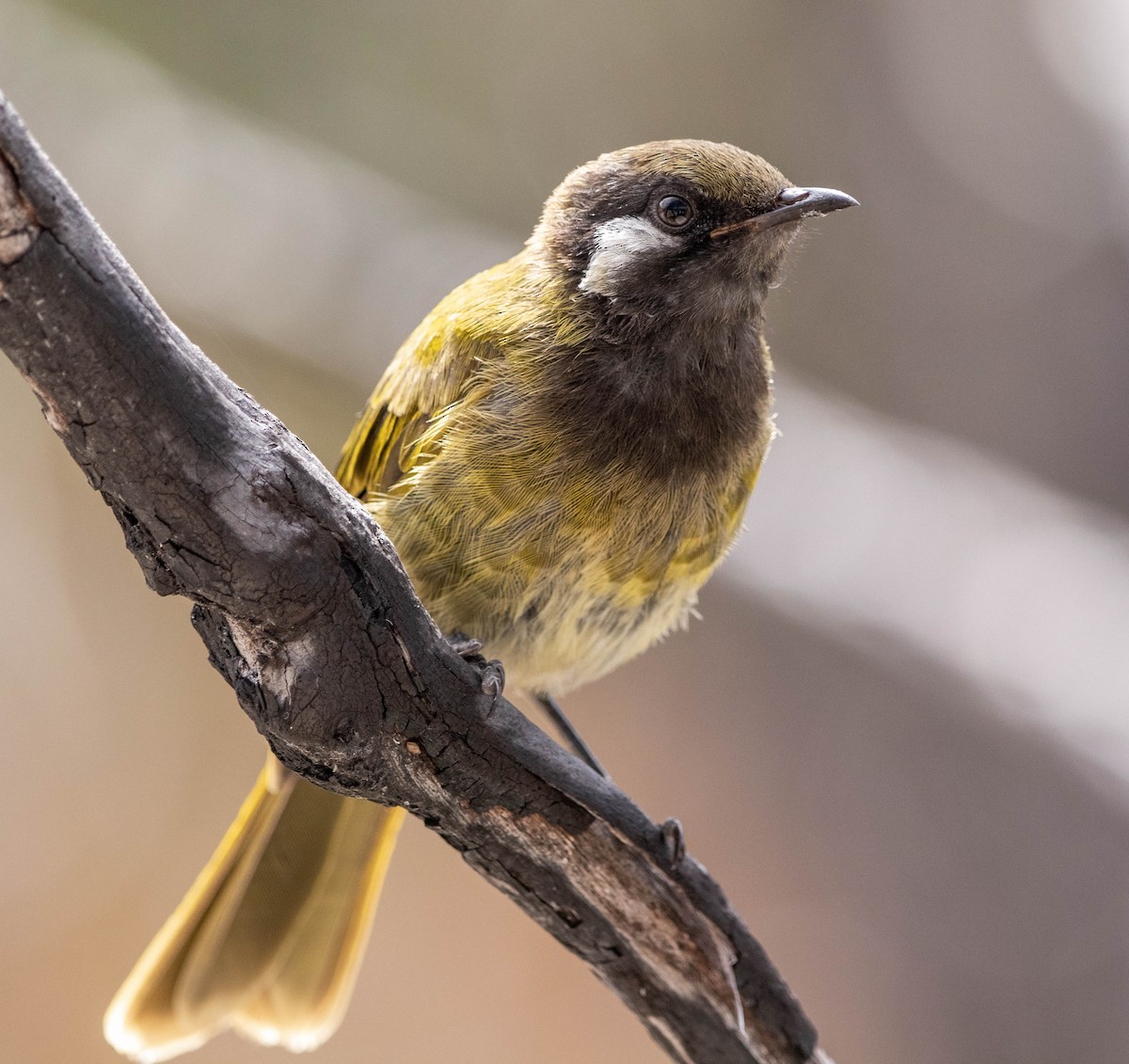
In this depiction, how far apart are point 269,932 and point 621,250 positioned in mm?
2114

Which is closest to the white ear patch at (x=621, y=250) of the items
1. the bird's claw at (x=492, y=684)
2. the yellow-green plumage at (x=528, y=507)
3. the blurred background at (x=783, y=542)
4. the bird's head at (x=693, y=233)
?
the bird's head at (x=693, y=233)

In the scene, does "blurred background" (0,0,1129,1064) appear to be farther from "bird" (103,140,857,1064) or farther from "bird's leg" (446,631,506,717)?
"bird's leg" (446,631,506,717)

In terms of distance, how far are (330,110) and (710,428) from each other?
490 cm

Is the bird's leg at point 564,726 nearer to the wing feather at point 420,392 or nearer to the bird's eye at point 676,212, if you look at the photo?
the wing feather at point 420,392

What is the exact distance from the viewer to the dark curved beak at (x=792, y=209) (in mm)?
2701

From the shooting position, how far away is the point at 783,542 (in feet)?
16.8

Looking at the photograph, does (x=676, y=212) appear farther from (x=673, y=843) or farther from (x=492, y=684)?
(x=673, y=843)

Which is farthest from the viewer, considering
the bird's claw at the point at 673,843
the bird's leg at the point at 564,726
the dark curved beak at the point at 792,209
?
the bird's leg at the point at 564,726

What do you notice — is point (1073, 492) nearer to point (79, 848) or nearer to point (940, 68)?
point (940, 68)

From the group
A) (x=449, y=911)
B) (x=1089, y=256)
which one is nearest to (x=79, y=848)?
(x=449, y=911)

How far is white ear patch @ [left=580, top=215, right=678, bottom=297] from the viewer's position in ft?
9.07

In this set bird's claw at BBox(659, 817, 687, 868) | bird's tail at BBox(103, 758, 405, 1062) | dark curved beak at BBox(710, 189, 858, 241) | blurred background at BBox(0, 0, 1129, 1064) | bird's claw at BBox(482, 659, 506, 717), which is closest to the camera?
bird's claw at BBox(482, 659, 506, 717)

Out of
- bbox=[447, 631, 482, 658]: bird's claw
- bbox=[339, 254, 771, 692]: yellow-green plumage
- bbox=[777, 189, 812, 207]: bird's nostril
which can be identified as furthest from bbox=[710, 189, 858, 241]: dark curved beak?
bbox=[447, 631, 482, 658]: bird's claw

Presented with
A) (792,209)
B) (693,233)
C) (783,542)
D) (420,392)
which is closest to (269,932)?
(420,392)
